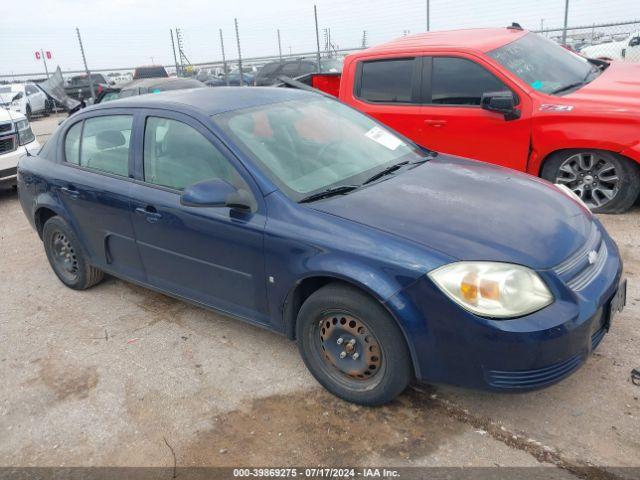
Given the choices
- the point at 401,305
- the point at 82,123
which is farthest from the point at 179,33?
the point at 401,305

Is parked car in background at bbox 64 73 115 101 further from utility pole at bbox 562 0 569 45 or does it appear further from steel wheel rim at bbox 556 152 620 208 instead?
steel wheel rim at bbox 556 152 620 208

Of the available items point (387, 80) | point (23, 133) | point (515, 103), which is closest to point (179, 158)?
point (387, 80)

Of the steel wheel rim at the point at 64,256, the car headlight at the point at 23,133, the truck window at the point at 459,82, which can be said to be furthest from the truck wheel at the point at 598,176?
the car headlight at the point at 23,133

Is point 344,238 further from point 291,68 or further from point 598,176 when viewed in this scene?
point 291,68

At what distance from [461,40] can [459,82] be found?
564 mm

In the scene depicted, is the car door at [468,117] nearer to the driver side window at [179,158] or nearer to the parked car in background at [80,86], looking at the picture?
the driver side window at [179,158]

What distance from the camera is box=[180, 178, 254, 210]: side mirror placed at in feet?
9.28

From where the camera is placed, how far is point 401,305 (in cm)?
240

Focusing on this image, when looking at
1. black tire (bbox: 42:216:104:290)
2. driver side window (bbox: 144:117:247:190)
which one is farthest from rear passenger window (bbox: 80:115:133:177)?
black tire (bbox: 42:216:104:290)

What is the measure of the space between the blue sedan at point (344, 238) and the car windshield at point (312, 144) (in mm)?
13

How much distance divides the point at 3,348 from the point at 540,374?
11.2 feet

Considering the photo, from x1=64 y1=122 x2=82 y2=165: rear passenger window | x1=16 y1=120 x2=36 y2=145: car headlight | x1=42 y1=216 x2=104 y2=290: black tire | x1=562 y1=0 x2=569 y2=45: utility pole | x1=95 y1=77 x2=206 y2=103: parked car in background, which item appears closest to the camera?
x1=64 y1=122 x2=82 y2=165: rear passenger window

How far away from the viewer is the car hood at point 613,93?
4.66 m

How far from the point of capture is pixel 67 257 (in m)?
4.43
